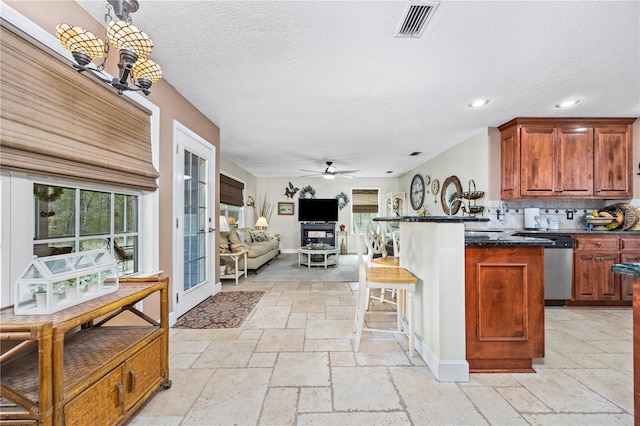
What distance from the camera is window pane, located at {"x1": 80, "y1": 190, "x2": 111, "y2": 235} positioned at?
180cm

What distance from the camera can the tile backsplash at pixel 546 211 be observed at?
3.86 metres

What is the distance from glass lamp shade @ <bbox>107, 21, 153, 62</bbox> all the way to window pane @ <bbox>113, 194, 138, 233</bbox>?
1.23 m

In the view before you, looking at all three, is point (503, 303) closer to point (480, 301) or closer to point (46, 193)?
point (480, 301)

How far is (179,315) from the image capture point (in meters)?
2.85

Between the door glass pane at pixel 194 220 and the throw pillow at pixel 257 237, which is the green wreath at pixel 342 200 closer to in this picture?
the throw pillow at pixel 257 237

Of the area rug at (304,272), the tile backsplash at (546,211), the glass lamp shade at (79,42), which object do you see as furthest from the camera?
the area rug at (304,272)

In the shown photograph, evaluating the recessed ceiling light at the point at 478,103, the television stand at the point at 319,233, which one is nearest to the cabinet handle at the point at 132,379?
the recessed ceiling light at the point at 478,103

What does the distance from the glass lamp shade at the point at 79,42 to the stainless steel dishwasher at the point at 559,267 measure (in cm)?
442

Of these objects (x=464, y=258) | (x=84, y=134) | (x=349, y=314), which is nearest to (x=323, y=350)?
(x=349, y=314)

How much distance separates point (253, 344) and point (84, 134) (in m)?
1.92

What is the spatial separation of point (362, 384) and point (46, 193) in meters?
2.20

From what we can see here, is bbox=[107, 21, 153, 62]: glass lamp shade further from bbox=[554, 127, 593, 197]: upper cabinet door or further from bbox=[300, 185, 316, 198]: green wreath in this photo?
bbox=[300, 185, 316, 198]: green wreath

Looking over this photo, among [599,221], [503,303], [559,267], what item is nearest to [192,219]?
[503,303]

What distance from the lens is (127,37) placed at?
1.23 m
